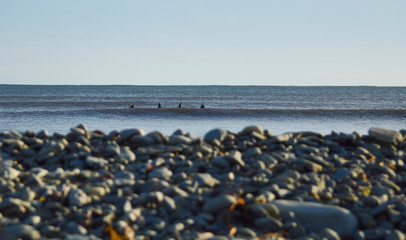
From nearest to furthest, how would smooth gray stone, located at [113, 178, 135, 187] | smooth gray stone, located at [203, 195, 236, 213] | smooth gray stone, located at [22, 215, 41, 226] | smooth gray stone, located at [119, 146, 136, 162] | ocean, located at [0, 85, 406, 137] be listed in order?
smooth gray stone, located at [22, 215, 41, 226]
smooth gray stone, located at [203, 195, 236, 213]
smooth gray stone, located at [113, 178, 135, 187]
smooth gray stone, located at [119, 146, 136, 162]
ocean, located at [0, 85, 406, 137]

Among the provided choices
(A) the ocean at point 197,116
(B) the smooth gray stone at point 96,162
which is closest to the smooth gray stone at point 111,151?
(B) the smooth gray stone at point 96,162

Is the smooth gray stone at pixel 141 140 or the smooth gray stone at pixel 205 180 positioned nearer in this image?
the smooth gray stone at pixel 205 180

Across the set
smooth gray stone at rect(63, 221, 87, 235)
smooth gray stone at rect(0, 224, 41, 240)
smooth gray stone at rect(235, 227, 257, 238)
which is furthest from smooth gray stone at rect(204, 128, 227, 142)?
smooth gray stone at rect(0, 224, 41, 240)

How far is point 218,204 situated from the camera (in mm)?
3537

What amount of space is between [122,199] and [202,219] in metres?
0.73

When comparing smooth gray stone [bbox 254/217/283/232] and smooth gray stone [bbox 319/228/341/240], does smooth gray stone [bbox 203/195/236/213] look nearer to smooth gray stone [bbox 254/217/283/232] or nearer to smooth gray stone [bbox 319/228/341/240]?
smooth gray stone [bbox 254/217/283/232]

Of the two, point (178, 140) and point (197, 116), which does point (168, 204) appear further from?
point (197, 116)

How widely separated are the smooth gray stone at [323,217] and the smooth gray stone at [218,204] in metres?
0.39

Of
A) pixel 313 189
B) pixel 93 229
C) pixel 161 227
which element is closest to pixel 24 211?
pixel 93 229

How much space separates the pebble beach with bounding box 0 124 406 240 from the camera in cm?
329

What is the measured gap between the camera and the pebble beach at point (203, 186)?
10.8ft

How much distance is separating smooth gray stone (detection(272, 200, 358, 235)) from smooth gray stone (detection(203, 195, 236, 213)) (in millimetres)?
390

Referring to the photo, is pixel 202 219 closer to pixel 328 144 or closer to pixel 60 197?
pixel 60 197

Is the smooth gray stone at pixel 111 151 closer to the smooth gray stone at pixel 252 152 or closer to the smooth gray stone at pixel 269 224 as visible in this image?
the smooth gray stone at pixel 252 152
